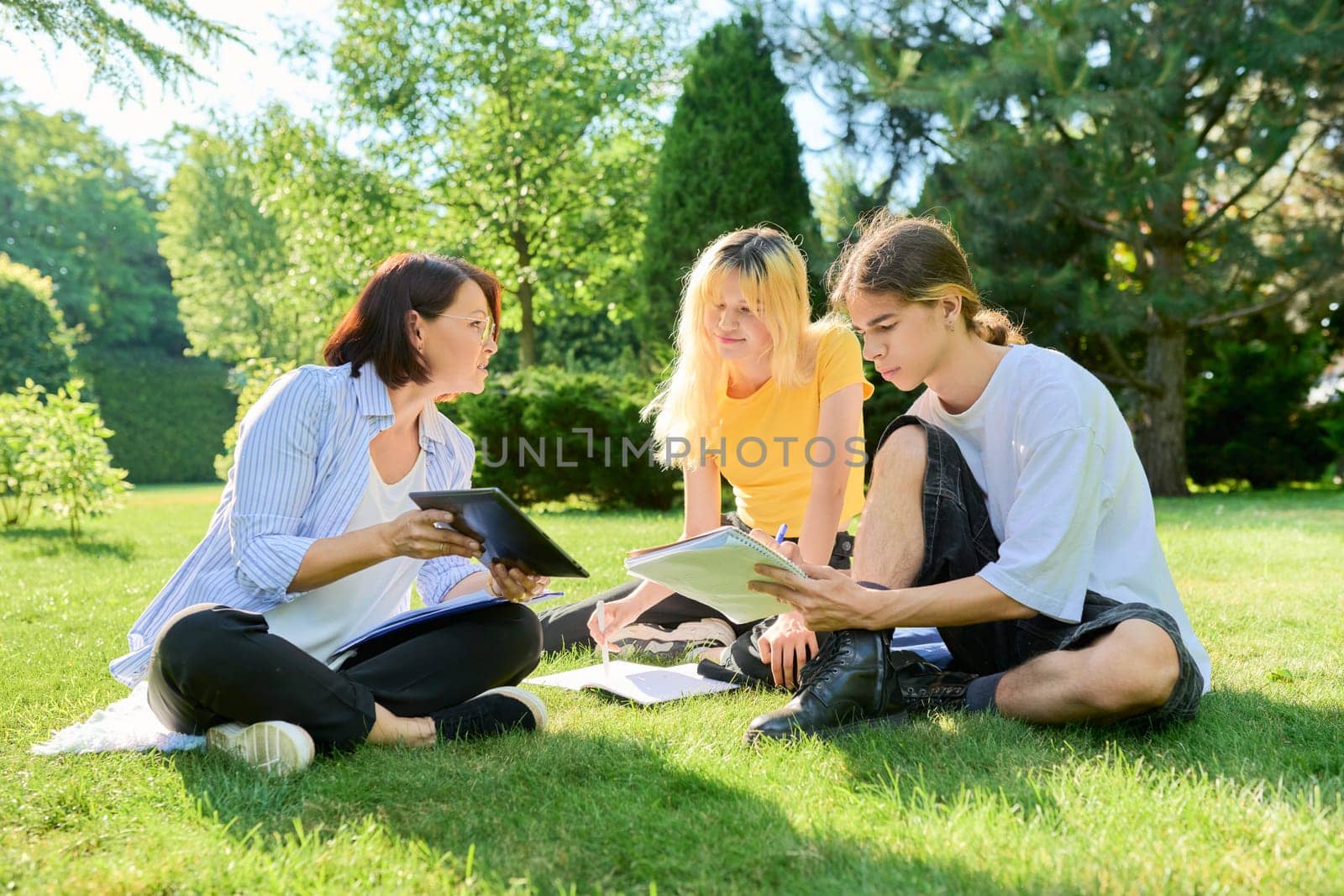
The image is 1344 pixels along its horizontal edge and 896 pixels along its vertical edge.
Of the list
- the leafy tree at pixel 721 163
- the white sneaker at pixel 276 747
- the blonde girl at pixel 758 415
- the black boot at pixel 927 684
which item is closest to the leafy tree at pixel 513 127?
the leafy tree at pixel 721 163

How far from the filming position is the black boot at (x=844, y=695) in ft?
8.56

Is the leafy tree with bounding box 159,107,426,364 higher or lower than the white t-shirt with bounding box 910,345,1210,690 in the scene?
higher

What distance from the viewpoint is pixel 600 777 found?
2.36 meters

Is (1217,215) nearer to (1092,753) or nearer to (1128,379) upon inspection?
(1128,379)

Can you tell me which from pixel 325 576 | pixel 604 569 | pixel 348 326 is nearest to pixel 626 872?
pixel 325 576

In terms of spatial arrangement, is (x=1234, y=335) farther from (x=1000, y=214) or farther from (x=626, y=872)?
(x=626, y=872)

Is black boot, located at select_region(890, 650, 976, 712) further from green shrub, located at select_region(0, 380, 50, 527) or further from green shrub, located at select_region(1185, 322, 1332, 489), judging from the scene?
green shrub, located at select_region(1185, 322, 1332, 489)

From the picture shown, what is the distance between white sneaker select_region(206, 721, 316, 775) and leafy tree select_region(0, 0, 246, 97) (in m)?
6.93

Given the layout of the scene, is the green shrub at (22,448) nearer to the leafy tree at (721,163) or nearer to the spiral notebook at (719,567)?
the leafy tree at (721,163)

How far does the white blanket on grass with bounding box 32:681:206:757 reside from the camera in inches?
101

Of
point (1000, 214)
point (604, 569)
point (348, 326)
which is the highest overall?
point (1000, 214)

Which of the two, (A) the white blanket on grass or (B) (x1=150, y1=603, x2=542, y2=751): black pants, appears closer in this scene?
(B) (x1=150, y1=603, x2=542, y2=751): black pants

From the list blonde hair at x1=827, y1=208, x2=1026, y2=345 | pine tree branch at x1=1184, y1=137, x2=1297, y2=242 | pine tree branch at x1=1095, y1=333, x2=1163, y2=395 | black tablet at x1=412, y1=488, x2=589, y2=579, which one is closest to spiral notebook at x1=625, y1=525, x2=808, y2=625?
black tablet at x1=412, y1=488, x2=589, y2=579

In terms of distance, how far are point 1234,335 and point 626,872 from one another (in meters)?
14.4
